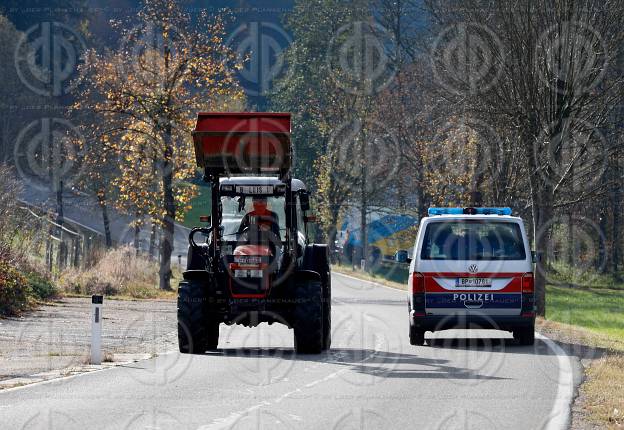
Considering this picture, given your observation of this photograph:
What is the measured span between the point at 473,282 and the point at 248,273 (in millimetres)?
4047

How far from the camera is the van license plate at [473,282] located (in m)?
20.5

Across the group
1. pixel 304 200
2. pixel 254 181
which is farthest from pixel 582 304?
pixel 254 181

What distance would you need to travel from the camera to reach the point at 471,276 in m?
20.6

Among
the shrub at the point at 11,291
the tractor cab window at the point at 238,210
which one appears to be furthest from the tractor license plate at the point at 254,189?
the shrub at the point at 11,291

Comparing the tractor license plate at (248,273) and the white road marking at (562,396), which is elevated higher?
the tractor license plate at (248,273)

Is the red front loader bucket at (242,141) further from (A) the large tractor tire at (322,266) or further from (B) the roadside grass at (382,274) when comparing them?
(B) the roadside grass at (382,274)

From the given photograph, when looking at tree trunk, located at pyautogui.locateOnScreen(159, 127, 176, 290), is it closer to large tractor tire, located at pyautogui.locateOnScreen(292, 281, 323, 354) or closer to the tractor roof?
the tractor roof

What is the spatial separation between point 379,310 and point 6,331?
13.8 meters

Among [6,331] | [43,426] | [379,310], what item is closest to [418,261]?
[6,331]

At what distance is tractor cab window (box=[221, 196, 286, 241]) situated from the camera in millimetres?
19031

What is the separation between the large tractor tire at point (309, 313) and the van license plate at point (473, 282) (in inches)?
120

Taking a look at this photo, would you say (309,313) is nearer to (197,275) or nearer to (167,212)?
(197,275)

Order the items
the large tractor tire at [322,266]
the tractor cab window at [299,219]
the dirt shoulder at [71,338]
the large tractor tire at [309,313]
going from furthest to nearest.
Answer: the large tractor tire at [322,266] → the tractor cab window at [299,219] → the large tractor tire at [309,313] → the dirt shoulder at [71,338]

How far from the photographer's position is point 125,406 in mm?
12344
